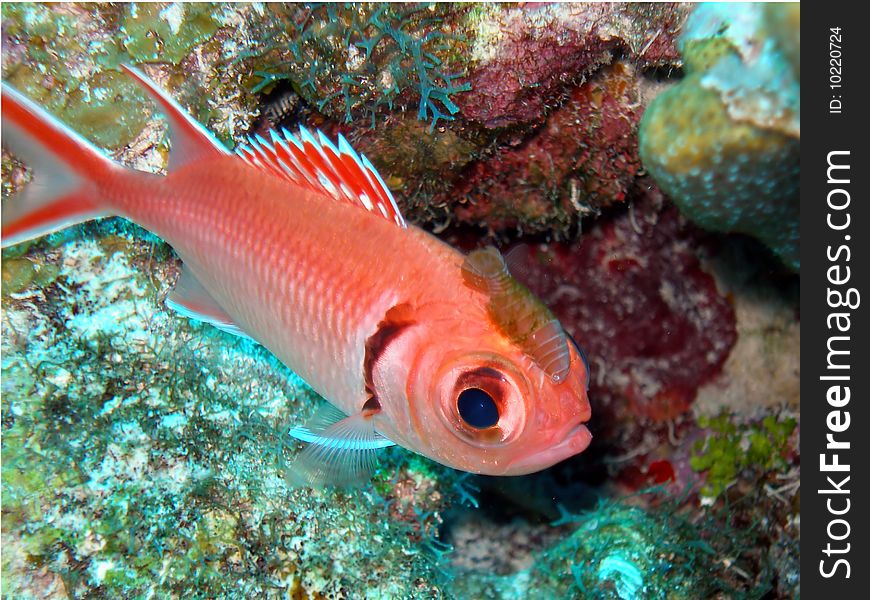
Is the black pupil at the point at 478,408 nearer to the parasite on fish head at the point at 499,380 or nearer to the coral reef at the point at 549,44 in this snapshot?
the parasite on fish head at the point at 499,380

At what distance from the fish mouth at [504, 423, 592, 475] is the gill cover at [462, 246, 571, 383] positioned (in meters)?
0.19

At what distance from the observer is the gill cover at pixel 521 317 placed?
1.84m

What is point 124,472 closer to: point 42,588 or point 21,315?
point 42,588

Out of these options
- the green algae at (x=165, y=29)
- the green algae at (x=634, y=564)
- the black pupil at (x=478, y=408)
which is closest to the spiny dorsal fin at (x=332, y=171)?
the black pupil at (x=478, y=408)

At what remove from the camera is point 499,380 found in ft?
6.12

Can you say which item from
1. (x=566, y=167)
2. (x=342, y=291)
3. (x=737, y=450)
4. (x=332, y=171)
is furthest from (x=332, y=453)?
(x=737, y=450)

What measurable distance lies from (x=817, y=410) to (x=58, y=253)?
4.10m

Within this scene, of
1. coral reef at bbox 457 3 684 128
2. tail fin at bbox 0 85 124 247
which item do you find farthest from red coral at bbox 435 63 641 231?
tail fin at bbox 0 85 124 247

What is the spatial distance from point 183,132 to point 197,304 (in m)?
0.83

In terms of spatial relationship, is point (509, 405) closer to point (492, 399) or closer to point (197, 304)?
point (492, 399)

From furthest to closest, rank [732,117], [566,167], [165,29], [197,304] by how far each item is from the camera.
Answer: [566,167] → [165,29] → [197,304] → [732,117]

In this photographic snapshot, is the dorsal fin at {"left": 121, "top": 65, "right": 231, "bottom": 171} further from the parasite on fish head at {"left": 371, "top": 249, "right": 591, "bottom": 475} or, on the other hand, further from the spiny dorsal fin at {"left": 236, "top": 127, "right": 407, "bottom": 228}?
the parasite on fish head at {"left": 371, "top": 249, "right": 591, "bottom": 475}

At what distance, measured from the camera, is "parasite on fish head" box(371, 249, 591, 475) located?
1855 millimetres

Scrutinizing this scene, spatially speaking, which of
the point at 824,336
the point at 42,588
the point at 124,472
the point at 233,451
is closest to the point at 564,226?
the point at 824,336
